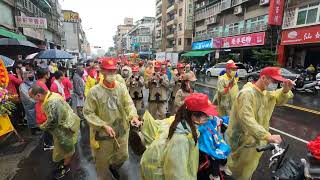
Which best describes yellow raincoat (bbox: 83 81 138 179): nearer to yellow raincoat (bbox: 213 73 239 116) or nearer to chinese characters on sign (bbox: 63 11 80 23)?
yellow raincoat (bbox: 213 73 239 116)

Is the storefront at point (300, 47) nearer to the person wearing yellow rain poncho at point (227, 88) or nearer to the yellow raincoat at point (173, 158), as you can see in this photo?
the person wearing yellow rain poncho at point (227, 88)

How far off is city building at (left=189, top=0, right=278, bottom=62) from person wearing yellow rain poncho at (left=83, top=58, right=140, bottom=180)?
72.6 feet

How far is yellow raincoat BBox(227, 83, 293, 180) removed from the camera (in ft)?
10.7

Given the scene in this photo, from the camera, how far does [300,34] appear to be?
20703 mm

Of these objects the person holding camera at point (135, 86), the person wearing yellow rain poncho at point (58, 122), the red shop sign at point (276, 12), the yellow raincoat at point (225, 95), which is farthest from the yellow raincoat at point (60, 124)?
the red shop sign at point (276, 12)

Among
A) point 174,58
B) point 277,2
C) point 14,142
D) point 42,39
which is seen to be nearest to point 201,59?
point 174,58

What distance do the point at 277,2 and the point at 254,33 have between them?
3648mm

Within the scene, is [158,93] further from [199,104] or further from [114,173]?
[199,104]

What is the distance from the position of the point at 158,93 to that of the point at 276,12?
767 inches

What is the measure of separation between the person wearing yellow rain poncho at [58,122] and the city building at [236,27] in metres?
22.4

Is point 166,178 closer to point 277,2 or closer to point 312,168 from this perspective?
point 312,168

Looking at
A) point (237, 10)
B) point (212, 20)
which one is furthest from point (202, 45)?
point (237, 10)

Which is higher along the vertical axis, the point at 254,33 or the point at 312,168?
the point at 254,33

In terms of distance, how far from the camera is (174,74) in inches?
360
